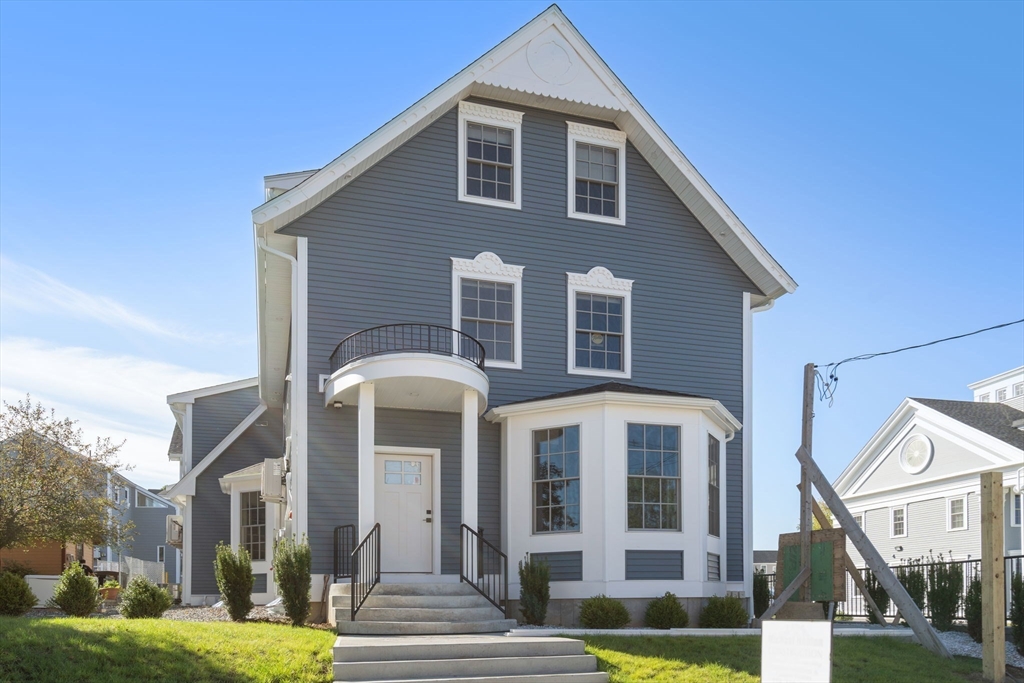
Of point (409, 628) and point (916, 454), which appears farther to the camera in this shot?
point (916, 454)

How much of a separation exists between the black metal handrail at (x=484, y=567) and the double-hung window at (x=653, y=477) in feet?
6.87

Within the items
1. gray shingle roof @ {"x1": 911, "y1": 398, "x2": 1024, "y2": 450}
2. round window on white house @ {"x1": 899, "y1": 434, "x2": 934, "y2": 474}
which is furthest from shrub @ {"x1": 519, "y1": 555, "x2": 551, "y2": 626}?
round window on white house @ {"x1": 899, "y1": 434, "x2": 934, "y2": 474}

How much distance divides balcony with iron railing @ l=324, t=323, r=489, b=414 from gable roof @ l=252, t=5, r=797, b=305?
90.0 inches

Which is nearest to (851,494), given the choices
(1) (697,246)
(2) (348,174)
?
(1) (697,246)

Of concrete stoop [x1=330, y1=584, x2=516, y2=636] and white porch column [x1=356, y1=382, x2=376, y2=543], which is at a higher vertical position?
white porch column [x1=356, y1=382, x2=376, y2=543]

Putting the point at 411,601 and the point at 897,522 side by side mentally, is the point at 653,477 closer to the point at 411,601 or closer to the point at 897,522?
the point at 411,601

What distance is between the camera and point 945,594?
52.3ft

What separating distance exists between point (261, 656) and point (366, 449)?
402 centimetres

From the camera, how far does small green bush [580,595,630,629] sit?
45.4ft

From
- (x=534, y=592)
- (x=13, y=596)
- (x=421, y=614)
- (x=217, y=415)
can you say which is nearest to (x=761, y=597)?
(x=534, y=592)

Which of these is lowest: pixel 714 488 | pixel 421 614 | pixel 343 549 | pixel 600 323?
pixel 421 614

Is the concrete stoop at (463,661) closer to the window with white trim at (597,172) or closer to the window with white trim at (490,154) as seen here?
the window with white trim at (490,154)

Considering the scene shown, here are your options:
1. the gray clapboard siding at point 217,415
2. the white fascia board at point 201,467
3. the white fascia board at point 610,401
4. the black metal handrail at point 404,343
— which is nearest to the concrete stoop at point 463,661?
the white fascia board at point 610,401

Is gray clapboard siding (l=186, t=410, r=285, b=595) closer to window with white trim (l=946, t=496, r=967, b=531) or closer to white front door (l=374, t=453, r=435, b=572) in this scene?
white front door (l=374, t=453, r=435, b=572)
